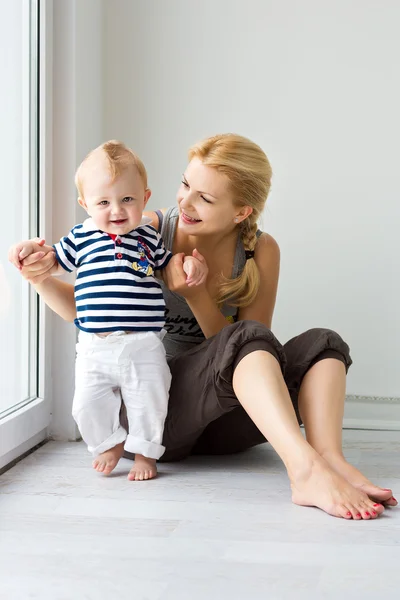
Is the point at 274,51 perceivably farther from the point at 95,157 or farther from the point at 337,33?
the point at 95,157

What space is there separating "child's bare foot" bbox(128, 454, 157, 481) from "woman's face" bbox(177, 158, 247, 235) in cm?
50

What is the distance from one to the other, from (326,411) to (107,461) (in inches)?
18.5

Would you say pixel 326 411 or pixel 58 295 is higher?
pixel 58 295

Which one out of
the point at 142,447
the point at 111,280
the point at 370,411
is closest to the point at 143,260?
the point at 111,280

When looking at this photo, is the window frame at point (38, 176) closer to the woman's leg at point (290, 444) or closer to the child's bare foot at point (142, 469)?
the child's bare foot at point (142, 469)

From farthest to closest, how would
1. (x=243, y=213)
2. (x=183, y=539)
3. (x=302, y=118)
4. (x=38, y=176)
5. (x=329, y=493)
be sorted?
(x=302, y=118) → (x=38, y=176) → (x=243, y=213) → (x=329, y=493) → (x=183, y=539)

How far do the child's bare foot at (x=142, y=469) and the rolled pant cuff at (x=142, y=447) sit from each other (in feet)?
0.08

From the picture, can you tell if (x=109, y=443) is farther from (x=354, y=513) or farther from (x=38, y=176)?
(x=38, y=176)

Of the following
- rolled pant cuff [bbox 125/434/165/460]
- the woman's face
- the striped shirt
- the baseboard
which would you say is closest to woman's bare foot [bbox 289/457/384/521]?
rolled pant cuff [bbox 125/434/165/460]

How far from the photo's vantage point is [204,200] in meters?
1.66

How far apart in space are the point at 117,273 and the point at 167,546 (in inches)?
22.1

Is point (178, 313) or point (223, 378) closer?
point (223, 378)

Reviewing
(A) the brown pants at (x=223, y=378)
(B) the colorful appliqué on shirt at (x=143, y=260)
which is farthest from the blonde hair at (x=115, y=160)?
(A) the brown pants at (x=223, y=378)

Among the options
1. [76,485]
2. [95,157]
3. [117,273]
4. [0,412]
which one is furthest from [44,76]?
[76,485]
